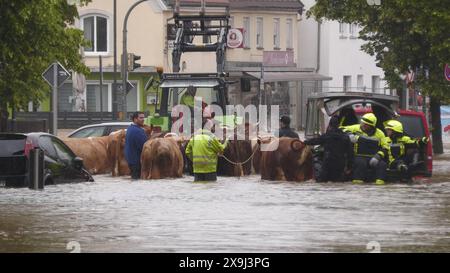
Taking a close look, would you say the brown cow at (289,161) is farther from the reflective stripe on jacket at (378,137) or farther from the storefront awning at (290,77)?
the storefront awning at (290,77)

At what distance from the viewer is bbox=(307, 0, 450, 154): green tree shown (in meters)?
42.1

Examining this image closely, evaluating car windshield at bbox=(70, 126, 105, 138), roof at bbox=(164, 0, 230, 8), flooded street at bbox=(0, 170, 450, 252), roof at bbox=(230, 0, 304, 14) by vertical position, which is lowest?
flooded street at bbox=(0, 170, 450, 252)

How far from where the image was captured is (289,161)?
32531mm

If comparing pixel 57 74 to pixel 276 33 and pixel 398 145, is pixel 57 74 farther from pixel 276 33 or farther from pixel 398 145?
pixel 276 33

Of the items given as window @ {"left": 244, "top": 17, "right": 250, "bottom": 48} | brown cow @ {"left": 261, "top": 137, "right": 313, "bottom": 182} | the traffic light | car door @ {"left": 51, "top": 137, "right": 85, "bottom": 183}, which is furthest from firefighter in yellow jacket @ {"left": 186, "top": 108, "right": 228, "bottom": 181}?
window @ {"left": 244, "top": 17, "right": 250, "bottom": 48}

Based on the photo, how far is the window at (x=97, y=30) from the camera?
266 feet

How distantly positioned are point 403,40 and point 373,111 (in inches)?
512

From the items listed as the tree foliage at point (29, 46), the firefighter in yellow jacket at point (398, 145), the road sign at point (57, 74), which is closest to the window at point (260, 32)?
the tree foliage at point (29, 46)

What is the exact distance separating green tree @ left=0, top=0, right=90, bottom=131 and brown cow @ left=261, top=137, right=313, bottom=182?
5.68m

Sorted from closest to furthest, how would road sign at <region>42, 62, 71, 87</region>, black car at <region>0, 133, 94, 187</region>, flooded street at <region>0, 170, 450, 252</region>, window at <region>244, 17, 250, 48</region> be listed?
flooded street at <region>0, 170, 450, 252</region> → black car at <region>0, 133, 94, 187</region> → road sign at <region>42, 62, 71, 87</region> → window at <region>244, 17, 250, 48</region>

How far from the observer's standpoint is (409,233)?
1959 cm

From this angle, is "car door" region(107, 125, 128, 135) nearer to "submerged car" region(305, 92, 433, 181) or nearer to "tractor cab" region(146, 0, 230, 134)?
"tractor cab" region(146, 0, 230, 134)

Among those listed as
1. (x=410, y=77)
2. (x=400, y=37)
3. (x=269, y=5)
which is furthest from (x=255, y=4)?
(x=400, y=37)
